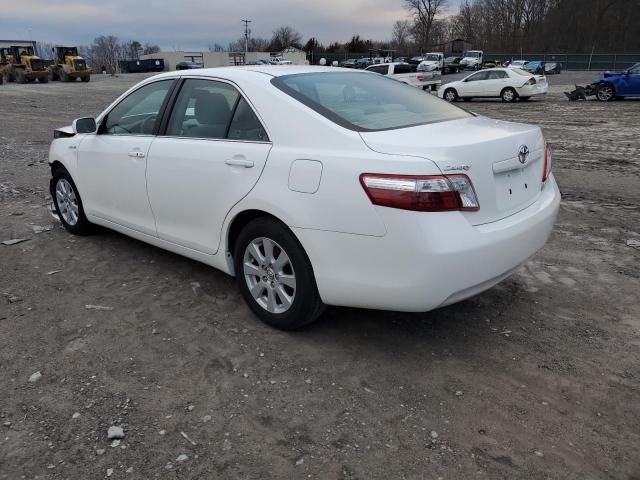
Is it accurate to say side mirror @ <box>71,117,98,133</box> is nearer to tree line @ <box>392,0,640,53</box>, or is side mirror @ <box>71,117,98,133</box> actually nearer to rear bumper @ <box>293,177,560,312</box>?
rear bumper @ <box>293,177,560,312</box>

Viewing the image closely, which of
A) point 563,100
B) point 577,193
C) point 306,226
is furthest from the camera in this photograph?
point 563,100

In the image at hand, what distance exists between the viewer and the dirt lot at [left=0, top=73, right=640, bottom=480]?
250cm

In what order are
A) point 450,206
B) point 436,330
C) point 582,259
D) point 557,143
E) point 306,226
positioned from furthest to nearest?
point 557,143, point 582,259, point 436,330, point 306,226, point 450,206

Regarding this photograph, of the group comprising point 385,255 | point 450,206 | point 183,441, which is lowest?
point 183,441

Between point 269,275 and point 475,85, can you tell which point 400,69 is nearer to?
point 475,85

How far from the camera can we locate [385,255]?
2877 mm

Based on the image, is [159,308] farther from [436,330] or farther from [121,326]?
[436,330]

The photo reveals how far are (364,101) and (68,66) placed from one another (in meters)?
48.1

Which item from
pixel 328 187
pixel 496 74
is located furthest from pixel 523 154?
pixel 496 74

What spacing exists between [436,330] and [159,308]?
2.01m

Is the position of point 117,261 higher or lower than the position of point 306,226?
lower

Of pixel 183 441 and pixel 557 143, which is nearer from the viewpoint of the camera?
pixel 183 441

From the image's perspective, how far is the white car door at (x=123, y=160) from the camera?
14.2 feet

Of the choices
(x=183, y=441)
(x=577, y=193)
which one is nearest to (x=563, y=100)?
(x=577, y=193)
